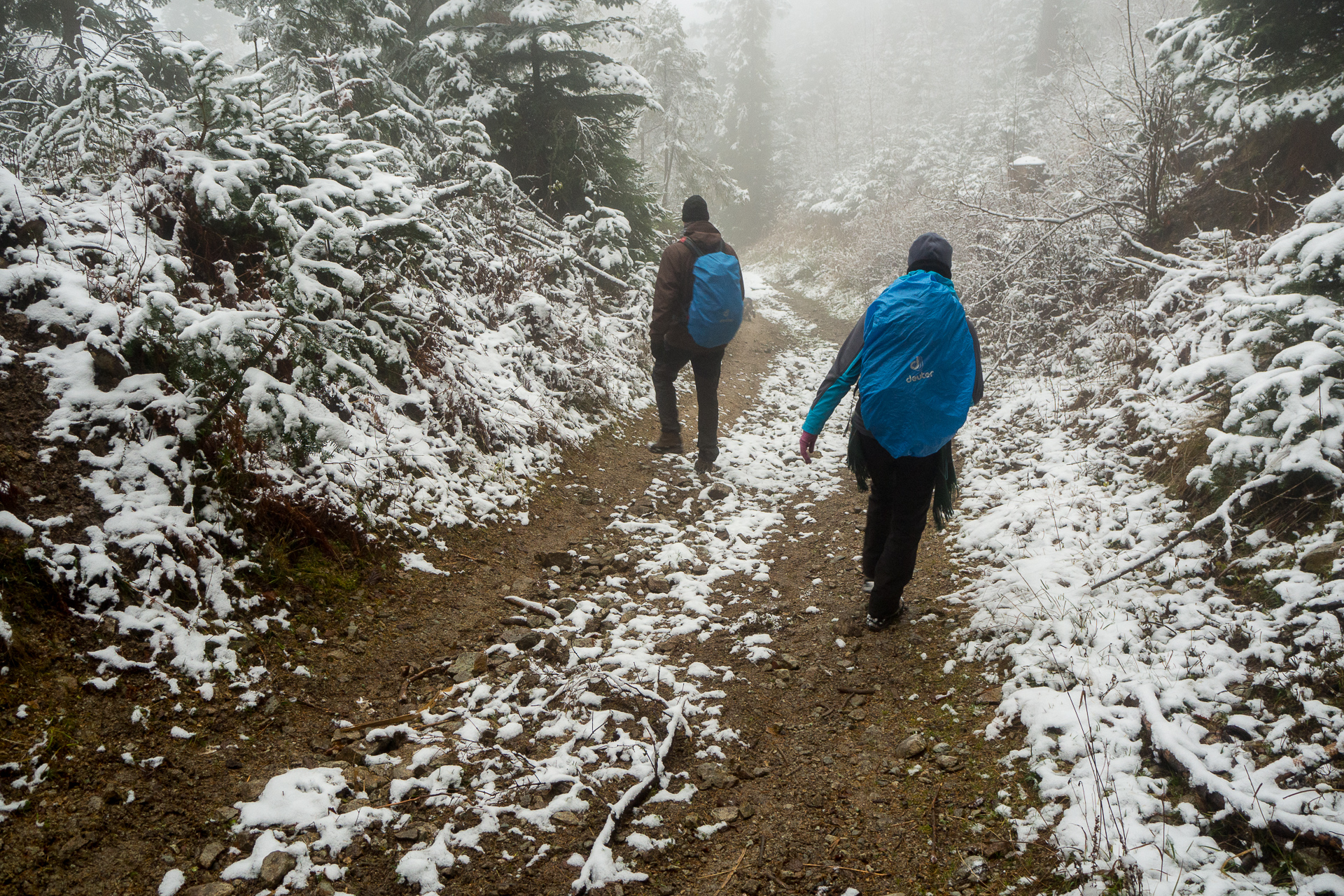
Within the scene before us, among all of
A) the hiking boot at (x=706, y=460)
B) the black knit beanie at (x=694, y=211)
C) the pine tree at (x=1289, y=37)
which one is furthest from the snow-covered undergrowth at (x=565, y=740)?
the pine tree at (x=1289, y=37)

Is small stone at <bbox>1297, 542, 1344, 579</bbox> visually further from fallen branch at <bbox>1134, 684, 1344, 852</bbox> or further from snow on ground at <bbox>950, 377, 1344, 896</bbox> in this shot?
fallen branch at <bbox>1134, 684, 1344, 852</bbox>

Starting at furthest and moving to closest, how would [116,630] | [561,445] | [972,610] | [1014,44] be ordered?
[1014,44] < [561,445] < [972,610] < [116,630]

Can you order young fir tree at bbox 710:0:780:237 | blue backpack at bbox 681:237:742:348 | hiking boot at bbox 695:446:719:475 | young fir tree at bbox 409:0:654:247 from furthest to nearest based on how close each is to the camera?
young fir tree at bbox 710:0:780:237 → young fir tree at bbox 409:0:654:247 → hiking boot at bbox 695:446:719:475 → blue backpack at bbox 681:237:742:348

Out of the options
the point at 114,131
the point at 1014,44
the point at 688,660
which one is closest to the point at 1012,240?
the point at 688,660

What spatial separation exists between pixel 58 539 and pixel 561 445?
4.18m

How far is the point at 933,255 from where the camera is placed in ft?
12.7

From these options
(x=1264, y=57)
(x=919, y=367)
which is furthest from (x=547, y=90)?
(x=919, y=367)

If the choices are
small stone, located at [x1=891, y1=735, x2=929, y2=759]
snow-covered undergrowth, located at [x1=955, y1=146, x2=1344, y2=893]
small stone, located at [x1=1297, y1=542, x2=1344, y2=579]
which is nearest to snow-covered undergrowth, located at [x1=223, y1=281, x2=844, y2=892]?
small stone, located at [x1=891, y1=735, x2=929, y2=759]

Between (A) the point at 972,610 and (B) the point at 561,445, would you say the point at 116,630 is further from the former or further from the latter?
(A) the point at 972,610

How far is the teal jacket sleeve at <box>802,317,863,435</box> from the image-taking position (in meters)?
3.99

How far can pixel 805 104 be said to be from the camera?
37.4 meters

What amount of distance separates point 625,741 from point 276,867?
4.65ft

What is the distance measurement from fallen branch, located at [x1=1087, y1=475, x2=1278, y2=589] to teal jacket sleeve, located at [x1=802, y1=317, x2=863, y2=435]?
1909mm

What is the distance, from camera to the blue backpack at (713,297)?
6.44 metres
